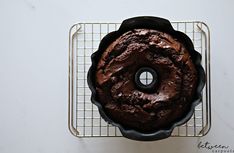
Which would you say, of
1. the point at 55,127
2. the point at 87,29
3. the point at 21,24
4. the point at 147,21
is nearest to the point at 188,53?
the point at 147,21

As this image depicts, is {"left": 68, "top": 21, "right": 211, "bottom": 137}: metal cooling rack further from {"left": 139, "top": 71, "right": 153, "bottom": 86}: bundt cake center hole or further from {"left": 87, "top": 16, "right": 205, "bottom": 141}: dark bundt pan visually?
{"left": 87, "top": 16, "right": 205, "bottom": 141}: dark bundt pan

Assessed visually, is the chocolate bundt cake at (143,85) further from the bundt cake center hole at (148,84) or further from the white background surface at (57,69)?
the white background surface at (57,69)

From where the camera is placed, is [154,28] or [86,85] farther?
[86,85]

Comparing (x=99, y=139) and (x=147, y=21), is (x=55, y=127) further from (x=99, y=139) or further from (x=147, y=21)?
(x=147, y=21)

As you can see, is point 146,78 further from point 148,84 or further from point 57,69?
point 57,69

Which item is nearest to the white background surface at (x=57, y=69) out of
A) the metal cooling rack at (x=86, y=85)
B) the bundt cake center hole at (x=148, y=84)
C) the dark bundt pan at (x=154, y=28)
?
the metal cooling rack at (x=86, y=85)

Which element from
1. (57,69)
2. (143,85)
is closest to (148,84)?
(143,85)
